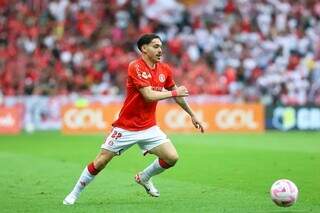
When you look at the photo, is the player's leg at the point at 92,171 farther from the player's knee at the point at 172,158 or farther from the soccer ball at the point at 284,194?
the soccer ball at the point at 284,194

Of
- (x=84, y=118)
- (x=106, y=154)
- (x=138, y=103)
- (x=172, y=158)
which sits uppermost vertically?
(x=138, y=103)

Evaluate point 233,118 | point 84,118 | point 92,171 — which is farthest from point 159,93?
point 233,118

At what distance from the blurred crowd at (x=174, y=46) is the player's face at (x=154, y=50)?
18774 millimetres

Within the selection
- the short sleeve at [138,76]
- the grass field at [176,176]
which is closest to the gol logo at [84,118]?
the grass field at [176,176]

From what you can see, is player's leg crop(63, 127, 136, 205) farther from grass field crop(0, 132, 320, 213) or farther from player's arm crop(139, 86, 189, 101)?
player's arm crop(139, 86, 189, 101)

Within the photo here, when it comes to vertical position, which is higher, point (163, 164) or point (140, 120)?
point (140, 120)

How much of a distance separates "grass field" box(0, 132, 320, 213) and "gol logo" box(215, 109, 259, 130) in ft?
15.4

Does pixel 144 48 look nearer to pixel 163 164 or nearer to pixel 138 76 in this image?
pixel 138 76

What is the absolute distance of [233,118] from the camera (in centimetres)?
2880

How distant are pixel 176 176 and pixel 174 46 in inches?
708

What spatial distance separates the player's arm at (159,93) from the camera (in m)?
9.86

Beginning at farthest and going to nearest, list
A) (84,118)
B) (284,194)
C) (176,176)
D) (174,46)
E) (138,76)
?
(174,46) → (84,118) → (176,176) → (138,76) → (284,194)

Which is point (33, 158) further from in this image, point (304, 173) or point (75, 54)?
point (75, 54)

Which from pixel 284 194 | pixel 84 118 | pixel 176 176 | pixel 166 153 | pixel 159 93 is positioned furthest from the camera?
pixel 84 118
